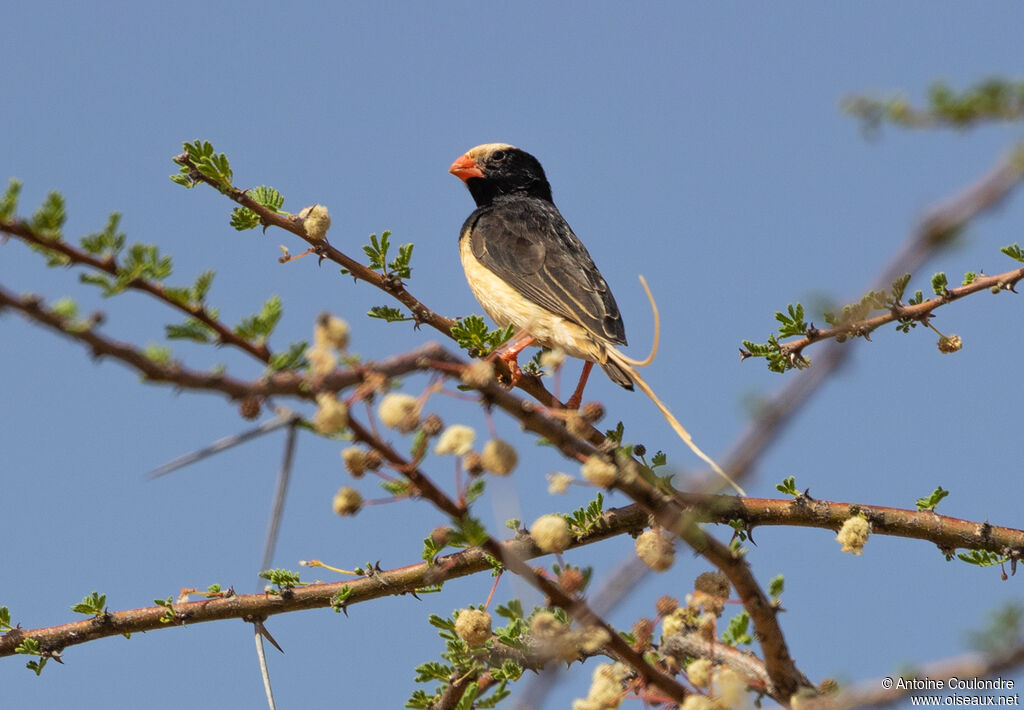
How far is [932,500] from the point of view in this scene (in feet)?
12.7

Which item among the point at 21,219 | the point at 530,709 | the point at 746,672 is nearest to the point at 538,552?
the point at 746,672

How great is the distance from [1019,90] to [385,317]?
340cm

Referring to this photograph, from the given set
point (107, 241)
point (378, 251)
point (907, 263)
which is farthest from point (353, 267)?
point (907, 263)

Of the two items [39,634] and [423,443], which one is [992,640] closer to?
[423,443]

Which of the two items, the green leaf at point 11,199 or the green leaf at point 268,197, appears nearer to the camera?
the green leaf at point 11,199

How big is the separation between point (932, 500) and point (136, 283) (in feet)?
9.07

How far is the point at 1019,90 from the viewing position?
1781 mm

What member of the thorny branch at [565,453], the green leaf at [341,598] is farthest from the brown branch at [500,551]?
the green leaf at [341,598]

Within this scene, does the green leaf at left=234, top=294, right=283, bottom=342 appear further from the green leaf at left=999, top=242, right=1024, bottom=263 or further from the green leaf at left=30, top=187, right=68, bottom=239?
the green leaf at left=999, top=242, right=1024, bottom=263

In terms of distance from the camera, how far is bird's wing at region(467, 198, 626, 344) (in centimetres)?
649

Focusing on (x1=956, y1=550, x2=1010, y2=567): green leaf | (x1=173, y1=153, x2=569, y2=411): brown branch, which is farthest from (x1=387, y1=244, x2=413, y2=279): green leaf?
(x1=956, y1=550, x2=1010, y2=567): green leaf

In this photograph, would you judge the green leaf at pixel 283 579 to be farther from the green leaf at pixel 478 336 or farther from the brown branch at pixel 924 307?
the brown branch at pixel 924 307

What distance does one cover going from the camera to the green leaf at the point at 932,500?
152 inches

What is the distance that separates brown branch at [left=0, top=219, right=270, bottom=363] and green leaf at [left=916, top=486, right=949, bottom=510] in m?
2.56
